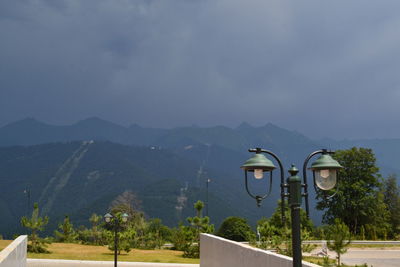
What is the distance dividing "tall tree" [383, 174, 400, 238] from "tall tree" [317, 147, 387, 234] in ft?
Result: 9.42

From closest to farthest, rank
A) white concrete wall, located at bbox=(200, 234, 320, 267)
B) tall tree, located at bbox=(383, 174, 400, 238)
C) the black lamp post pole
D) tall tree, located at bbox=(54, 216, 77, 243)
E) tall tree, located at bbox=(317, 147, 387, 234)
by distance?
the black lamp post pole < white concrete wall, located at bbox=(200, 234, 320, 267) < tall tree, located at bbox=(54, 216, 77, 243) < tall tree, located at bbox=(317, 147, 387, 234) < tall tree, located at bbox=(383, 174, 400, 238)

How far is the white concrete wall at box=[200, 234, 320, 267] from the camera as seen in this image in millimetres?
9045

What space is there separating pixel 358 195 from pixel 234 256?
32.6 metres

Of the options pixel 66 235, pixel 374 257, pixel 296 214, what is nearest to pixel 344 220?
pixel 374 257

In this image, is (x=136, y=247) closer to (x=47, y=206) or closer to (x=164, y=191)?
(x=164, y=191)

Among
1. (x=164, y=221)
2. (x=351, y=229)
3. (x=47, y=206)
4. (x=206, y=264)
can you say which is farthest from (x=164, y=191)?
(x=206, y=264)

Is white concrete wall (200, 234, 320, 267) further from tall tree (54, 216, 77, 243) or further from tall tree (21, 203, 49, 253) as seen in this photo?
tall tree (54, 216, 77, 243)

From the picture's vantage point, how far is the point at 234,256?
11633 millimetres

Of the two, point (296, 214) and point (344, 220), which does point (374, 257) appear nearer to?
point (344, 220)

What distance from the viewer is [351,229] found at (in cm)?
4159

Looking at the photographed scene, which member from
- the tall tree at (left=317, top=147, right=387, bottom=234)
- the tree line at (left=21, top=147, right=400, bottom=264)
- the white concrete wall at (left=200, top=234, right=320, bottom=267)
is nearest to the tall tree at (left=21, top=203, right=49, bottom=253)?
the tree line at (left=21, top=147, right=400, bottom=264)

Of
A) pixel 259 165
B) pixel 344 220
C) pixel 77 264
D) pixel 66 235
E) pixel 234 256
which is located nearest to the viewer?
pixel 259 165

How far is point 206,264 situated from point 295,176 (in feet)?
31.7

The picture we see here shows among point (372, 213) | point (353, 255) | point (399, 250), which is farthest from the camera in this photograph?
point (372, 213)
